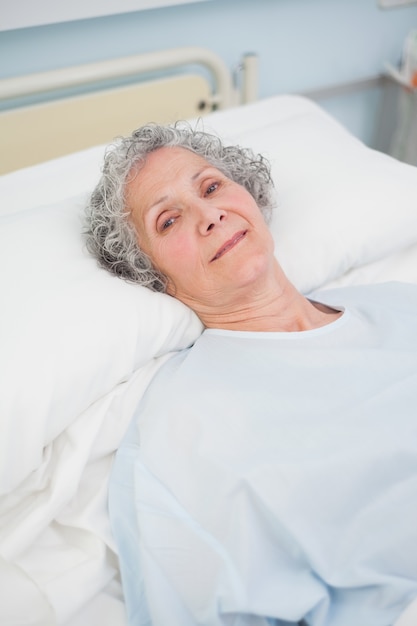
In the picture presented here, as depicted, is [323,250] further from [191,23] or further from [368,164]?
[191,23]

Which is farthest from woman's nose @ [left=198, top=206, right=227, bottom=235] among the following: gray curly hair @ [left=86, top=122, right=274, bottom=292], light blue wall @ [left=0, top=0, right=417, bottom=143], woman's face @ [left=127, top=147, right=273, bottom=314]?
light blue wall @ [left=0, top=0, right=417, bottom=143]

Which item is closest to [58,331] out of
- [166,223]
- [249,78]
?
[166,223]

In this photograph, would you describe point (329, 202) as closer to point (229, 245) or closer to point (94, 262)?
point (229, 245)

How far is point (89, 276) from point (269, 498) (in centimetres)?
53

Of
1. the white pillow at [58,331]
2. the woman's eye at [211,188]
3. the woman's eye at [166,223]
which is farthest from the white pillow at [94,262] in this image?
the woman's eye at [211,188]

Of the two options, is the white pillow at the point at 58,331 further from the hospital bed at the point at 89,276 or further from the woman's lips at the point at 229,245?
the woman's lips at the point at 229,245

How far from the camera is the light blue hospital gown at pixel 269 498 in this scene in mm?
822

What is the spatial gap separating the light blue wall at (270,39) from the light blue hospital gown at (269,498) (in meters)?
1.03

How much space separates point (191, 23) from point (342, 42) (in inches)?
25.5

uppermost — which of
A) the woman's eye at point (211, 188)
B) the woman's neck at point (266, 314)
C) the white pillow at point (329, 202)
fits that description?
the woman's eye at point (211, 188)

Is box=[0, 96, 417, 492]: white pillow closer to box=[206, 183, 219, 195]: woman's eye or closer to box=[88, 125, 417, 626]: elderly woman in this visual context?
box=[88, 125, 417, 626]: elderly woman

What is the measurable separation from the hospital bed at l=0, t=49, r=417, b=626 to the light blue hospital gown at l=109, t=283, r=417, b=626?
0.23 ft

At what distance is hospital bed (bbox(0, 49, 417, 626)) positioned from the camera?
0.90 m

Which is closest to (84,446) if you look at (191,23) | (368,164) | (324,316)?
(324,316)
